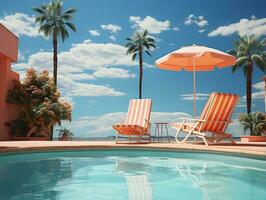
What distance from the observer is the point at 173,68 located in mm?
11414

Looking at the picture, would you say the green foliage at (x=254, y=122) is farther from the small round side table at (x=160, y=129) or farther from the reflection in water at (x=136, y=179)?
the reflection in water at (x=136, y=179)

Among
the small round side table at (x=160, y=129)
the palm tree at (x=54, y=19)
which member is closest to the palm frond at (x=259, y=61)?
the palm tree at (x=54, y=19)

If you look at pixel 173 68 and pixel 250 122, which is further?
pixel 250 122

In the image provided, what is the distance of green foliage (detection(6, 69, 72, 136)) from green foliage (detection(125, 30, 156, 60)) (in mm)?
15594

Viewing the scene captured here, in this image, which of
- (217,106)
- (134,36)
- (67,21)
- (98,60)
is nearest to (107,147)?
(217,106)

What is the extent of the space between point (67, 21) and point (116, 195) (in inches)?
863

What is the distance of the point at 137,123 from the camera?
10.1 metres

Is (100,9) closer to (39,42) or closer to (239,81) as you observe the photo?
(39,42)

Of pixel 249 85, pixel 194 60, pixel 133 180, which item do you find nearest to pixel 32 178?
pixel 133 180

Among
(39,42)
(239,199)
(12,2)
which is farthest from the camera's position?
(39,42)

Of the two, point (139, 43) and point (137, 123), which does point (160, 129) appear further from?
point (139, 43)

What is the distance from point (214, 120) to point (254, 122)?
1029cm

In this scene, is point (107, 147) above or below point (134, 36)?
below

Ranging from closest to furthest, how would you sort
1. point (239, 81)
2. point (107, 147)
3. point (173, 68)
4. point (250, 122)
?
point (107, 147) < point (173, 68) < point (250, 122) < point (239, 81)
